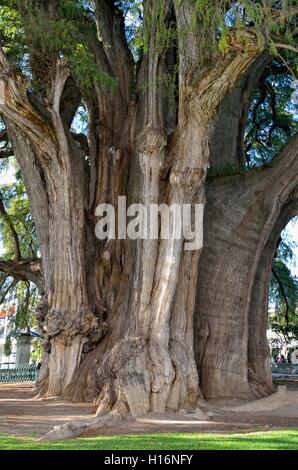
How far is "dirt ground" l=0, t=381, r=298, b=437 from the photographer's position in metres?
7.94

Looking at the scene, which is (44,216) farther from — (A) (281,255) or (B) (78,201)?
(A) (281,255)

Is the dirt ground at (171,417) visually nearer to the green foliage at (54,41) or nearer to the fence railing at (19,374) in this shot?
the green foliage at (54,41)

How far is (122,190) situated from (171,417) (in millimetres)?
4443

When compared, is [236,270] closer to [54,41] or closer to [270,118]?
[54,41]

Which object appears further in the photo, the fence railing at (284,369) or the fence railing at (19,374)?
the fence railing at (284,369)

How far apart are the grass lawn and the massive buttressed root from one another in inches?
78.8

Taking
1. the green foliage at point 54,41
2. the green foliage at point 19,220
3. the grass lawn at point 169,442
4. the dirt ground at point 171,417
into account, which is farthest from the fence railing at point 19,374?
the grass lawn at point 169,442

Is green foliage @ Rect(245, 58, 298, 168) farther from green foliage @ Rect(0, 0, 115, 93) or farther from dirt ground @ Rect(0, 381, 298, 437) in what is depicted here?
dirt ground @ Rect(0, 381, 298, 437)

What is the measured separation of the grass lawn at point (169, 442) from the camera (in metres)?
5.94

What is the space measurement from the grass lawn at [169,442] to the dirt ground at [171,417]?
2.57 feet

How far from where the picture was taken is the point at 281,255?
20.3 m

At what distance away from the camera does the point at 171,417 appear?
882 cm

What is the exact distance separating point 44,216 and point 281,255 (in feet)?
34.9
